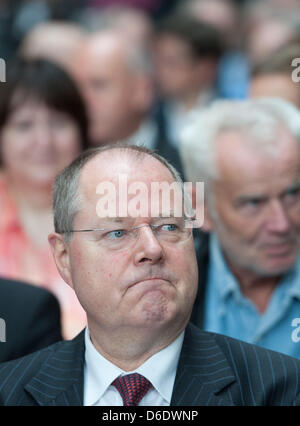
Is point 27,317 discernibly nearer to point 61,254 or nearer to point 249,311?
point 61,254

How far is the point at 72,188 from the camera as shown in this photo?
7.74 ft

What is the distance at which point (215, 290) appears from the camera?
338 centimetres

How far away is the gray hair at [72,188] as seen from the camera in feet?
7.70

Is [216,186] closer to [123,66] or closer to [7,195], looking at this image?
[7,195]

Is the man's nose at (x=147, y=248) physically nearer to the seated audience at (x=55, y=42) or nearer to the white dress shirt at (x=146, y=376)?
the white dress shirt at (x=146, y=376)

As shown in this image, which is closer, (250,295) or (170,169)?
(170,169)

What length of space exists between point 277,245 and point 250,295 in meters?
0.26

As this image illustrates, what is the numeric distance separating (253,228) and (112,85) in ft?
9.71

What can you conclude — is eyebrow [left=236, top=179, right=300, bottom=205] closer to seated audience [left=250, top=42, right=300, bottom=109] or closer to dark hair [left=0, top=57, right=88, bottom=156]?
seated audience [left=250, top=42, right=300, bottom=109]

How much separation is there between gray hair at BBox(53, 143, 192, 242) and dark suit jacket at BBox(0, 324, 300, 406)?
35 centimetres

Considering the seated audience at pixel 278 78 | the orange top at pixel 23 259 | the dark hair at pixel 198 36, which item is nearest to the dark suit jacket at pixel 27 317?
the orange top at pixel 23 259

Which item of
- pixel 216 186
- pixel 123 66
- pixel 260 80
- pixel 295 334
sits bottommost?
pixel 295 334

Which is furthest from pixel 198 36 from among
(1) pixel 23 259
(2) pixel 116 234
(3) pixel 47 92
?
(2) pixel 116 234

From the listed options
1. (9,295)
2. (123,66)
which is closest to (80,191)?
(9,295)
